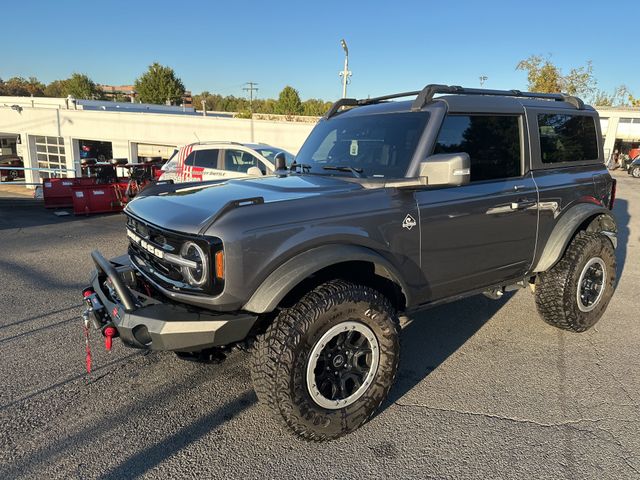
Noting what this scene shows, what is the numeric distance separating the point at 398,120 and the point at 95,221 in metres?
8.83

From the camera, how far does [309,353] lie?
8.68 feet

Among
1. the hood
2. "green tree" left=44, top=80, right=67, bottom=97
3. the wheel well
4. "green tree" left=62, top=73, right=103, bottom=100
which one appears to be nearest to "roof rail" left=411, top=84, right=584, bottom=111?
the hood

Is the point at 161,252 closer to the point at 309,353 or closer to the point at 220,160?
the point at 309,353

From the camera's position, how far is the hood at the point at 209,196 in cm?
260

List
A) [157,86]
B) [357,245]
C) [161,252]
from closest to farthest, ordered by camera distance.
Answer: [161,252] < [357,245] < [157,86]

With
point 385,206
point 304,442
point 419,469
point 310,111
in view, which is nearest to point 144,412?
point 304,442

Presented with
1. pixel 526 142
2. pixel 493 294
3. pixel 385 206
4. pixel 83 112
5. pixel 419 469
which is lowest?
pixel 419 469

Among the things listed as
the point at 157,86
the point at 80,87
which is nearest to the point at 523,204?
the point at 157,86

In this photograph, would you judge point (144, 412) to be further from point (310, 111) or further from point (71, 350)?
point (310, 111)

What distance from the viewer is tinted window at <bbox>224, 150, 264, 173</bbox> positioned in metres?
10.5

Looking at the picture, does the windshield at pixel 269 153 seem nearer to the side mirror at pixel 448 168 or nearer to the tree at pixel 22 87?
the side mirror at pixel 448 168

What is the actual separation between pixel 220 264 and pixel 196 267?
146mm

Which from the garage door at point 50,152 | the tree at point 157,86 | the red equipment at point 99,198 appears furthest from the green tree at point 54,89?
the red equipment at point 99,198

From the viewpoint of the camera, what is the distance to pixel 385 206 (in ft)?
9.65
